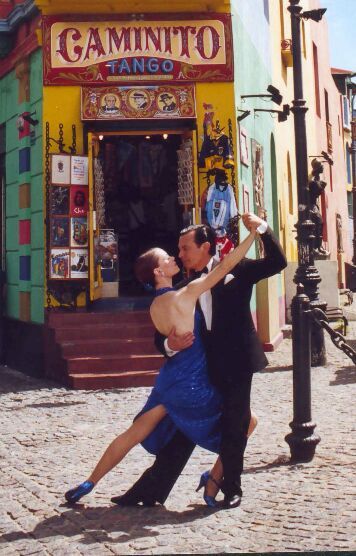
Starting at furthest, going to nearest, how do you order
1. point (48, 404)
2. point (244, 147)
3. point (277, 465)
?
point (244, 147) → point (48, 404) → point (277, 465)

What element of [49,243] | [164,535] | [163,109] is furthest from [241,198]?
[164,535]

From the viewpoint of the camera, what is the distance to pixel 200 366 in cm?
501

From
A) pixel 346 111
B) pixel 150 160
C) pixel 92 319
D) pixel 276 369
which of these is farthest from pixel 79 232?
pixel 346 111

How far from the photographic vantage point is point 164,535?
4598 millimetres

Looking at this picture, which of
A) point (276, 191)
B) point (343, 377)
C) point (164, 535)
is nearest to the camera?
point (164, 535)

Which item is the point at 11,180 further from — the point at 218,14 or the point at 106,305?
the point at 218,14

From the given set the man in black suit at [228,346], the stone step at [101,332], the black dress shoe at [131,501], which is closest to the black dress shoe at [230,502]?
the man in black suit at [228,346]

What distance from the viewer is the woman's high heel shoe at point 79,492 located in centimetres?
506

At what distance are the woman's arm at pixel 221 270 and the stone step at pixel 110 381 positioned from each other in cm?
586

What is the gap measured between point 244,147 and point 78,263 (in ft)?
10.5

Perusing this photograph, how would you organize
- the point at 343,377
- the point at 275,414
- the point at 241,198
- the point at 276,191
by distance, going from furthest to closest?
the point at 276,191
the point at 241,198
the point at 343,377
the point at 275,414

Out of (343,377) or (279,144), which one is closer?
(343,377)

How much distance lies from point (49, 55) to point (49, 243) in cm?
259

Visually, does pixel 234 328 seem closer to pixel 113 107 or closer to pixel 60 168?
pixel 60 168
